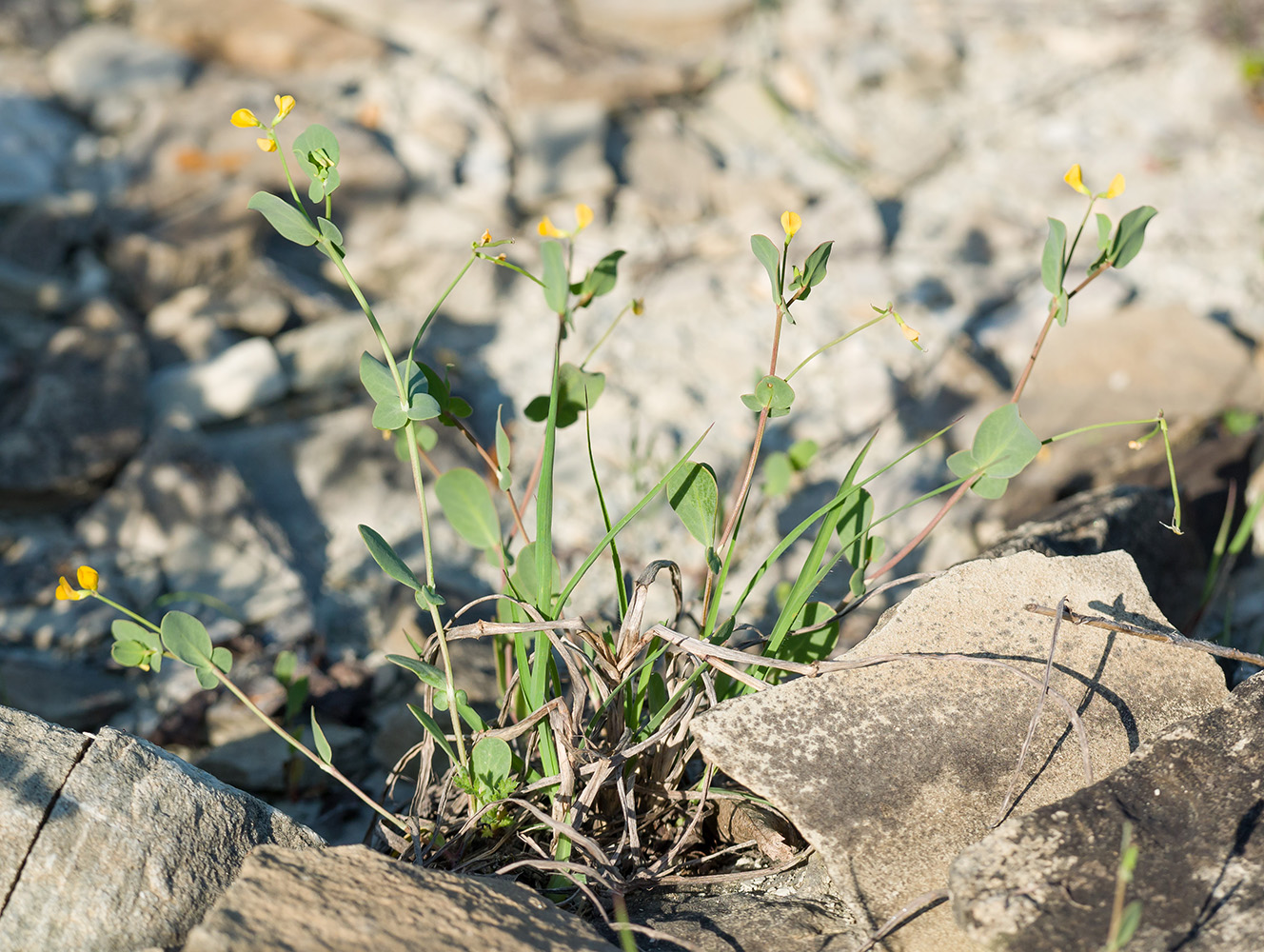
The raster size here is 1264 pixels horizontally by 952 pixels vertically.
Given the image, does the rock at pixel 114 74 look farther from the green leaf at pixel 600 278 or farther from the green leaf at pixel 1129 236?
the green leaf at pixel 1129 236

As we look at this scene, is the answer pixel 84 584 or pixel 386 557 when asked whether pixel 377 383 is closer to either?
pixel 386 557

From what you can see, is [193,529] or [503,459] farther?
[193,529]

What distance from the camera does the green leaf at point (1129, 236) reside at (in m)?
1.26

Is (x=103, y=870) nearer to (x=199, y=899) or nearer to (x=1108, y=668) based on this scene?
(x=199, y=899)

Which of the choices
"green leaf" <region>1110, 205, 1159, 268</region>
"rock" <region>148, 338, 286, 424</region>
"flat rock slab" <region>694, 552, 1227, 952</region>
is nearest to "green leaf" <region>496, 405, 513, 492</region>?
"flat rock slab" <region>694, 552, 1227, 952</region>

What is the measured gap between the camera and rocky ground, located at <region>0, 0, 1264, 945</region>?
8.58 ft

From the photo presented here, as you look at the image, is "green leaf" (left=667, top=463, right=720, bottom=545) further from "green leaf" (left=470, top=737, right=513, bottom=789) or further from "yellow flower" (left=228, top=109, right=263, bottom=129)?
"yellow flower" (left=228, top=109, right=263, bottom=129)

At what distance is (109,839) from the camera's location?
1.15 meters

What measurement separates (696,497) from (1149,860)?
2.30ft

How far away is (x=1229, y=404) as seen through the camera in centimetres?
303

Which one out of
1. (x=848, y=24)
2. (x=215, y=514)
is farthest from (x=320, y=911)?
(x=848, y=24)

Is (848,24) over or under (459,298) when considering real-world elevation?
over

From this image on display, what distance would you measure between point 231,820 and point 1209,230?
4.19 meters

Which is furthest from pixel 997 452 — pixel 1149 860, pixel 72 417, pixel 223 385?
pixel 72 417
